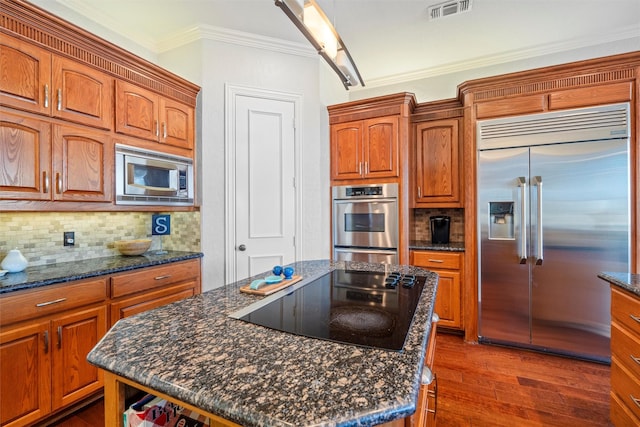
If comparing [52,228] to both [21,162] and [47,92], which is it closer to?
[21,162]

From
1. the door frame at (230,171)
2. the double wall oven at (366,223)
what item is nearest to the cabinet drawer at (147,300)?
the door frame at (230,171)

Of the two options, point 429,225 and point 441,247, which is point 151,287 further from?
point 429,225

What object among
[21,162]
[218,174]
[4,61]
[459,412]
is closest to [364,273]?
[459,412]

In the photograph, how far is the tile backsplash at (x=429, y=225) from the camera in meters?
3.33

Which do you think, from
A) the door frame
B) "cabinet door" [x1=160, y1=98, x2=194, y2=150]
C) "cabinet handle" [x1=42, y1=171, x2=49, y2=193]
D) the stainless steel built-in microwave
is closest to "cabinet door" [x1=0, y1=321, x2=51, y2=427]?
"cabinet handle" [x1=42, y1=171, x2=49, y2=193]

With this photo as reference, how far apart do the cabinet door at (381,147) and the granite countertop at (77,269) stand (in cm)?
191

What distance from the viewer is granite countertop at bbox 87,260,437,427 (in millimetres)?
547

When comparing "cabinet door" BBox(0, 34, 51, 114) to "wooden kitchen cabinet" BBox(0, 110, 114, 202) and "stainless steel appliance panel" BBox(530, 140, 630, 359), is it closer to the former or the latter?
"wooden kitchen cabinet" BBox(0, 110, 114, 202)

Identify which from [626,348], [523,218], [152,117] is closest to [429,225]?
[523,218]

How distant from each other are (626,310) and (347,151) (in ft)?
8.04

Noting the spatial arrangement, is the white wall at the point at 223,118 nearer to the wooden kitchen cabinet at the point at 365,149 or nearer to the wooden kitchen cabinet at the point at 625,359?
the wooden kitchen cabinet at the point at 365,149

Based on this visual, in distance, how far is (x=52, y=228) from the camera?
2.11 metres

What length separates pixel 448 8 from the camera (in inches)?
97.0

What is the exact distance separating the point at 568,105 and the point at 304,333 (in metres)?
2.92
